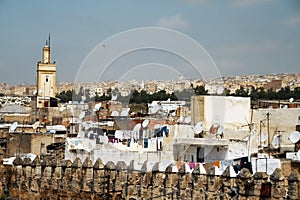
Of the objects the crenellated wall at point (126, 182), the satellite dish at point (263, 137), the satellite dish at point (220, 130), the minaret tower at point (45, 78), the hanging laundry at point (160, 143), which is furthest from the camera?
the minaret tower at point (45, 78)

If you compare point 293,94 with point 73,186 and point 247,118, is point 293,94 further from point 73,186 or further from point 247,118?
point 73,186

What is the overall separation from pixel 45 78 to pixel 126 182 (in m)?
26.9

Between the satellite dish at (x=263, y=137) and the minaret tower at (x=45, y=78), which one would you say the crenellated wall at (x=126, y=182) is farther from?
the minaret tower at (x=45, y=78)

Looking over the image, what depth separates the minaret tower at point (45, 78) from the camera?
41500mm

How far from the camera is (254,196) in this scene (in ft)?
44.1

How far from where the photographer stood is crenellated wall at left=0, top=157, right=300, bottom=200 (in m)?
13.4

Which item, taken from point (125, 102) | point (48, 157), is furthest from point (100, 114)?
point (48, 157)

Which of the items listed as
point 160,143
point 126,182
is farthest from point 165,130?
point 126,182

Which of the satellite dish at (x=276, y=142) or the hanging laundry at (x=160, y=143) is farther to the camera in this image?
the hanging laundry at (x=160, y=143)

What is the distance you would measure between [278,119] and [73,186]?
9299mm

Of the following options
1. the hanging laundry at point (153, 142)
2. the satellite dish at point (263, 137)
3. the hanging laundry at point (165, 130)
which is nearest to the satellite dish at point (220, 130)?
the satellite dish at point (263, 137)

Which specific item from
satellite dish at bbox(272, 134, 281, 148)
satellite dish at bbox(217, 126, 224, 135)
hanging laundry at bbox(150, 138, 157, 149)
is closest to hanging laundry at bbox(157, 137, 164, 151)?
hanging laundry at bbox(150, 138, 157, 149)

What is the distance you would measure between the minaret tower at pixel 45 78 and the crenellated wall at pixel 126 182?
22.4m

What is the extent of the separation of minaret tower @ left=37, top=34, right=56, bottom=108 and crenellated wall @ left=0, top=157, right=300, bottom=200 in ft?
73.4
